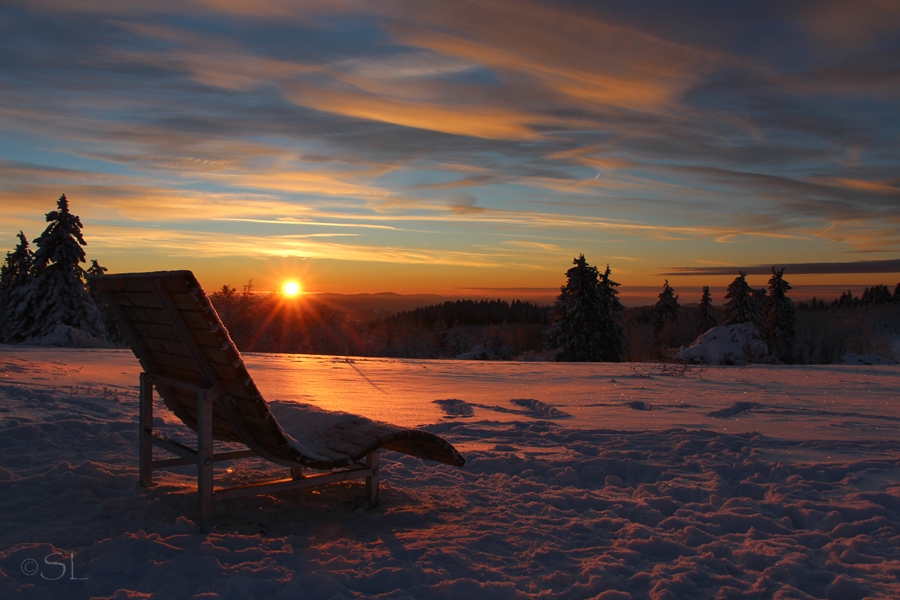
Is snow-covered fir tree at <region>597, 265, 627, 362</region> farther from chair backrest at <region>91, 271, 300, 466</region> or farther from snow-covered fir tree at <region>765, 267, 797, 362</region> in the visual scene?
chair backrest at <region>91, 271, 300, 466</region>

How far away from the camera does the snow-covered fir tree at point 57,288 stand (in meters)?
28.8

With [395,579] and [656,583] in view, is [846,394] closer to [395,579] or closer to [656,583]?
[656,583]

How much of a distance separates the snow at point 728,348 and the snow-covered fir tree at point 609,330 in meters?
22.9

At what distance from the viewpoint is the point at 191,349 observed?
3428mm

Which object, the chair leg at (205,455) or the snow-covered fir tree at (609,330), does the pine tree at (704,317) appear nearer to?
the snow-covered fir tree at (609,330)

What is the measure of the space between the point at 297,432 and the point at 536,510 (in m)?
1.72

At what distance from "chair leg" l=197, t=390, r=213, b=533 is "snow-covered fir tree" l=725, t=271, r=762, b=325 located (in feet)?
169

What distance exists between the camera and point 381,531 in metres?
3.71

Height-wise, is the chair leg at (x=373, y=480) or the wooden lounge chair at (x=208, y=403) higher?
the wooden lounge chair at (x=208, y=403)

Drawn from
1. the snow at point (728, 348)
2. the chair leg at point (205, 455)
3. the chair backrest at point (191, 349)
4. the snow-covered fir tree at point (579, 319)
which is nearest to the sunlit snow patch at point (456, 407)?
the chair backrest at point (191, 349)

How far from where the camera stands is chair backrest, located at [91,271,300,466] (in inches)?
127

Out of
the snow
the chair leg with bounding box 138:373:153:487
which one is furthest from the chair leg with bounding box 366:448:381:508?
the snow

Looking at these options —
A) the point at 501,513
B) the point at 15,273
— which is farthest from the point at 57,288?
the point at 501,513

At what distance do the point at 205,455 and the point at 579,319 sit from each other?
38167 mm
